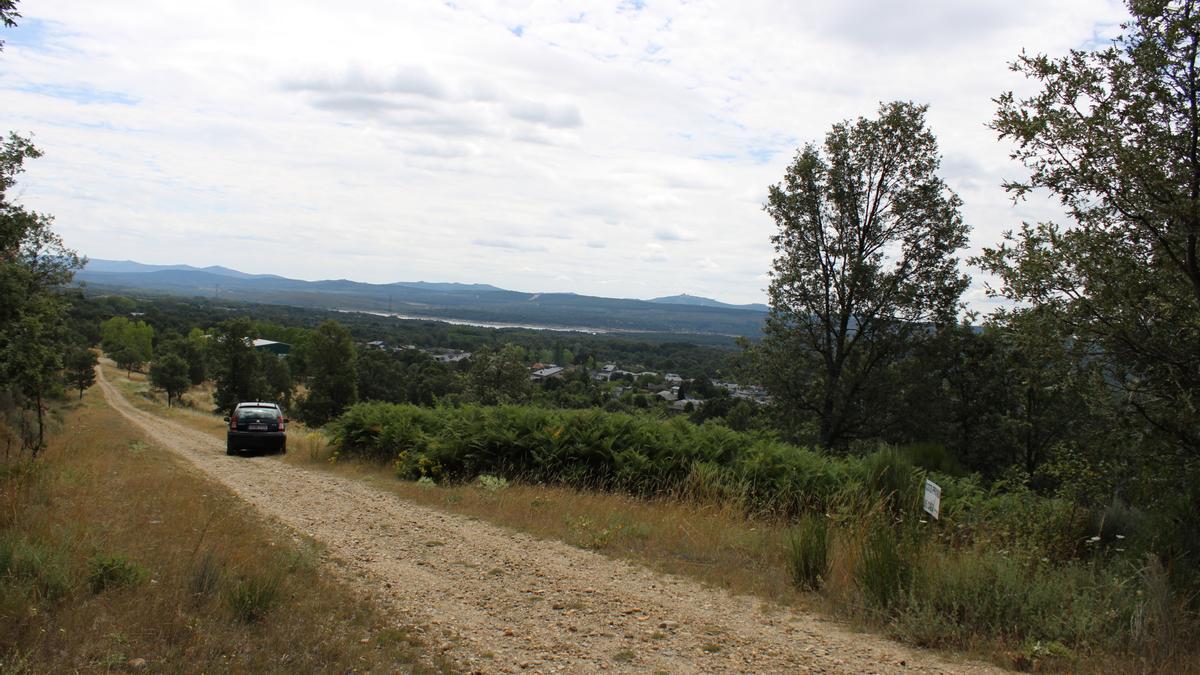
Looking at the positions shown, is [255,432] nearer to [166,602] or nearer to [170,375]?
[166,602]

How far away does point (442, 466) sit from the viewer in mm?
13211

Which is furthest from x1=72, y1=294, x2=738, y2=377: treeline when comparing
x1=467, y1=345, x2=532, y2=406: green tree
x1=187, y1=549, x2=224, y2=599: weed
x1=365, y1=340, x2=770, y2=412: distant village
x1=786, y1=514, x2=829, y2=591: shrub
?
x1=187, y1=549, x2=224, y2=599: weed

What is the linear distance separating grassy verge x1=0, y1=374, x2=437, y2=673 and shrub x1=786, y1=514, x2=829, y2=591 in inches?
135

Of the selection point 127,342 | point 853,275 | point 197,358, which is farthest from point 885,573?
point 127,342

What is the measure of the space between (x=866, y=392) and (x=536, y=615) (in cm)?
1907

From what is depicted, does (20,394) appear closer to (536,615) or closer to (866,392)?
(536,615)

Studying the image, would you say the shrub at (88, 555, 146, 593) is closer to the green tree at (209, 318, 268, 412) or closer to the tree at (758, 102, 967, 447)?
the tree at (758, 102, 967, 447)

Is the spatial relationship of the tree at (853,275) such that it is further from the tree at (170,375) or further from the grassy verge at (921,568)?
the tree at (170,375)

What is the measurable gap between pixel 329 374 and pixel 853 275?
48.4 m

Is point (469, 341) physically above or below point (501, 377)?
below

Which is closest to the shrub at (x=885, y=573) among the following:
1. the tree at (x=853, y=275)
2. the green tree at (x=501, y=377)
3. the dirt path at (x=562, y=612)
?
the dirt path at (x=562, y=612)

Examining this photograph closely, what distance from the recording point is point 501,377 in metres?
48.8

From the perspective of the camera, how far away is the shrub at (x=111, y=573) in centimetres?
510

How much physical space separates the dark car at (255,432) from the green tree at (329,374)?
130 feet
